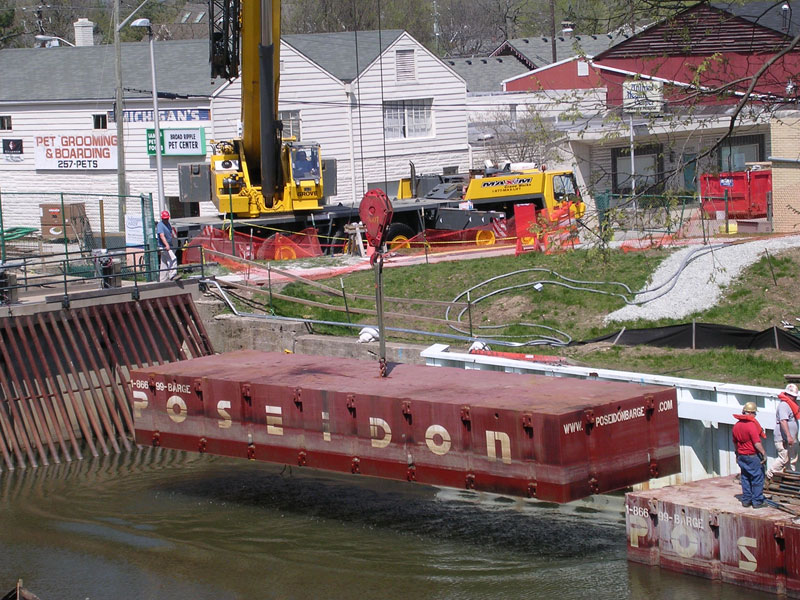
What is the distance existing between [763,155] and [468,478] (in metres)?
38.0

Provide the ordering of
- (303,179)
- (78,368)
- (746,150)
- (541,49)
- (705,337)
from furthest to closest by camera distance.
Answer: (541,49) → (746,150) → (303,179) → (78,368) → (705,337)

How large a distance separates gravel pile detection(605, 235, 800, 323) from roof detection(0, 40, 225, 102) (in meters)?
24.9

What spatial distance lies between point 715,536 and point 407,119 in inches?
1473

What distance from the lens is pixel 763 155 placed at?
47.7 metres

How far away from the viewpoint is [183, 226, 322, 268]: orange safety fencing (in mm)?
29062

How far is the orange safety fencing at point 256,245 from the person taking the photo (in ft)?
95.3

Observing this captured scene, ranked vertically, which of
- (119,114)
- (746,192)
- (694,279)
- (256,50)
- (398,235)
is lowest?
(694,279)

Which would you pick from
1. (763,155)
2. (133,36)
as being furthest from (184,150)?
(133,36)

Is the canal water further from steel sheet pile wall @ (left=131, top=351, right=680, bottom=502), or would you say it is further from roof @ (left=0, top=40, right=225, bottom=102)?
roof @ (left=0, top=40, right=225, bottom=102)

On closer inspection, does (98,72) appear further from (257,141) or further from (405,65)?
(257,141)

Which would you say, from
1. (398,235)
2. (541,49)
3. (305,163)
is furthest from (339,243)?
(541,49)

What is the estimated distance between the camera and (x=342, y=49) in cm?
4897

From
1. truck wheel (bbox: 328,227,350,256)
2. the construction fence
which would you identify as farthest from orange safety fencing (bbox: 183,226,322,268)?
the construction fence

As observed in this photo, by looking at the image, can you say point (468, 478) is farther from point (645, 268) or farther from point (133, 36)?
point (133, 36)
